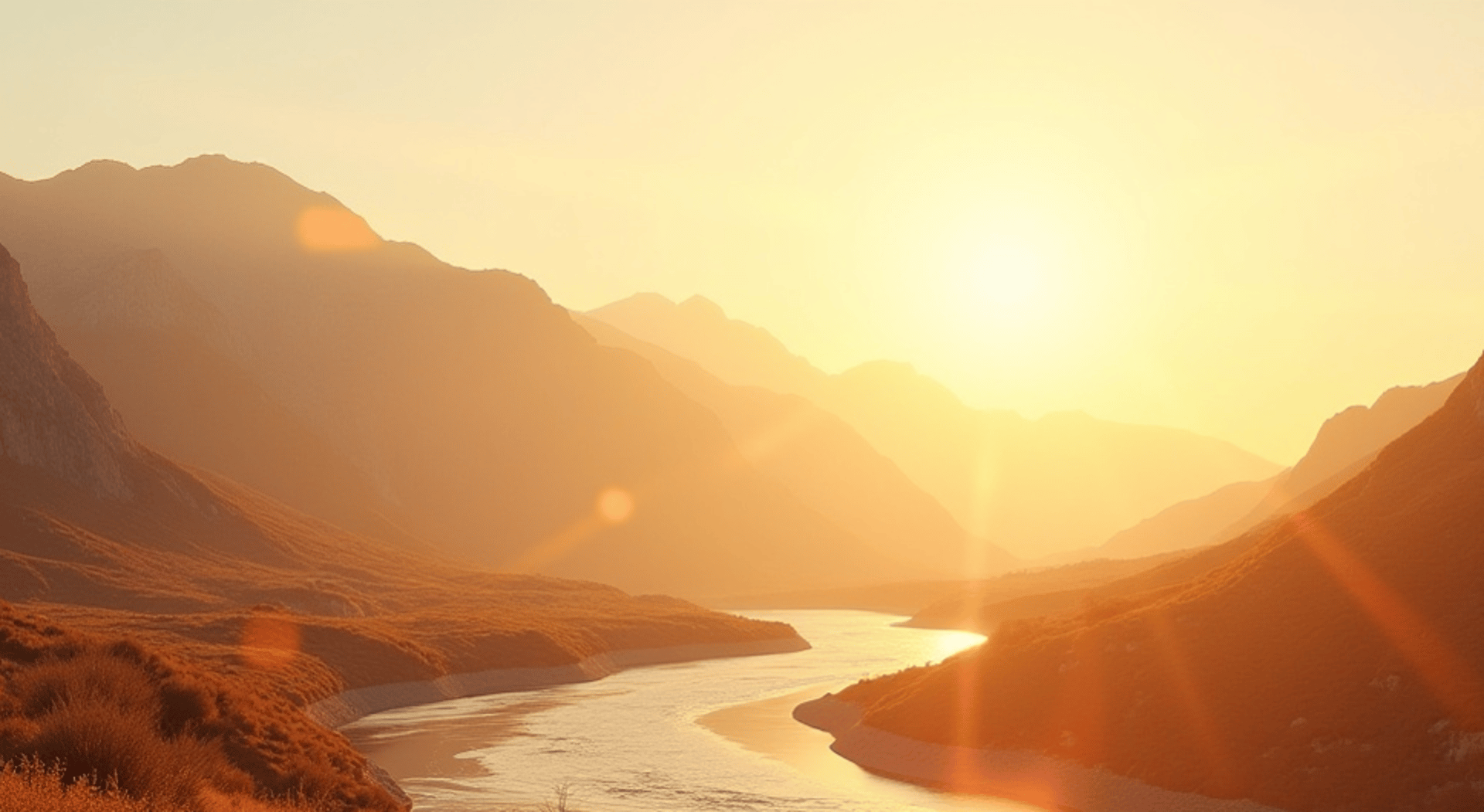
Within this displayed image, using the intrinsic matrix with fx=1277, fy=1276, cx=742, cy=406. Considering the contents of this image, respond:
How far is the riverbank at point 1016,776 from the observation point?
234 feet

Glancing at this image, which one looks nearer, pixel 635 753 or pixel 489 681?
pixel 635 753

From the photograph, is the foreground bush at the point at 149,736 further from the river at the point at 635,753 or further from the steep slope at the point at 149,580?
the steep slope at the point at 149,580

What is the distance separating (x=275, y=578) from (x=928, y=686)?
123089 mm

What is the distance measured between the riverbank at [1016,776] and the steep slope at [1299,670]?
2.65 ft

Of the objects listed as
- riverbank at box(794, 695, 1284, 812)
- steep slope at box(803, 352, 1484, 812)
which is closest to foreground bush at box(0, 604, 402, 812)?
riverbank at box(794, 695, 1284, 812)

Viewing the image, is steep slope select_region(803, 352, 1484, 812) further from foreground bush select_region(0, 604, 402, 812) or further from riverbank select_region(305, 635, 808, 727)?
riverbank select_region(305, 635, 808, 727)

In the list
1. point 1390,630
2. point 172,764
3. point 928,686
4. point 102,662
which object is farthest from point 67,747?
point 928,686

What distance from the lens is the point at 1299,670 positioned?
75.9 metres

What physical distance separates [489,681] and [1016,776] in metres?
79.4

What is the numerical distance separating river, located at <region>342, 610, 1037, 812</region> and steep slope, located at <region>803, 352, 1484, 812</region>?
8.27 metres

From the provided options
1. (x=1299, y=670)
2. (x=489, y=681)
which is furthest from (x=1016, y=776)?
(x=489, y=681)

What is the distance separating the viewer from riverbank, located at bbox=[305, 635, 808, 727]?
11575cm

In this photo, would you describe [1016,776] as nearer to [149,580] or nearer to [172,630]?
[172,630]

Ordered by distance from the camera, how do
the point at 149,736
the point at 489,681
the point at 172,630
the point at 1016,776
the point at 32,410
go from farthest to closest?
the point at 32,410, the point at 489,681, the point at 172,630, the point at 1016,776, the point at 149,736
